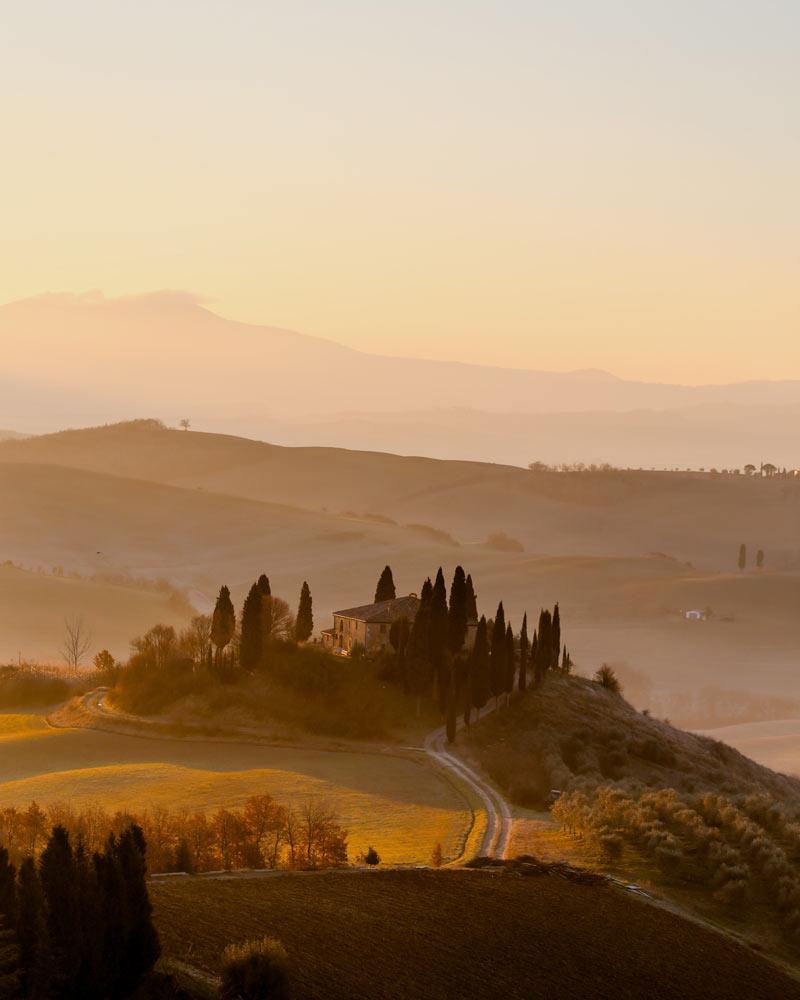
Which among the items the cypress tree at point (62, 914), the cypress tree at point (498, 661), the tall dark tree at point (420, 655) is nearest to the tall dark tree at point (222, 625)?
the tall dark tree at point (420, 655)

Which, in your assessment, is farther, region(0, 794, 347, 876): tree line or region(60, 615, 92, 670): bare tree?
region(60, 615, 92, 670): bare tree

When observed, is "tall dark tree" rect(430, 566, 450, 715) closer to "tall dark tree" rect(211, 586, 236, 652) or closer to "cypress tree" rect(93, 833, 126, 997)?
"tall dark tree" rect(211, 586, 236, 652)

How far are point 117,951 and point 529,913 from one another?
49.3 feet

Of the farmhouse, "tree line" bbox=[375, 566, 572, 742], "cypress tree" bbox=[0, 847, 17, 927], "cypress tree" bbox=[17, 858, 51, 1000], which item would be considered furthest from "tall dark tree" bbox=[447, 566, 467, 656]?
"cypress tree" bbox=[17, 858, 51, 1000]

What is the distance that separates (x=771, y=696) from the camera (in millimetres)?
124312

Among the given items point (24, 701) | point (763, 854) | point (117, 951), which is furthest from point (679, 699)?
point (117, 951)

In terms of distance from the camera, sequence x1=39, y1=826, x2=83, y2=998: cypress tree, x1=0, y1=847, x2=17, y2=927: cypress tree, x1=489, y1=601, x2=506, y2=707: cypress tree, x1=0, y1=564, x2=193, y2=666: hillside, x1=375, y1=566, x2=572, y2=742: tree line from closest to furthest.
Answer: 1. x1=39, y1=826, x2=83, y2=998: cypress tree
2. x1=0, y1=847, x2=17, y2=927: cypress tree
3. x1=375, y1=566, x2=572, y2=742: tree line
4. x1=489, y1=601, x2=506, y2=707: cypress tree
5. x1=0, y1=564, x2=193, y2=666: hillside

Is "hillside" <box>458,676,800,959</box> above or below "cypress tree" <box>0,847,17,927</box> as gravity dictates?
below

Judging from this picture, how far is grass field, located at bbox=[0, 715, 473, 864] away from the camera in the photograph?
52781 millimetres

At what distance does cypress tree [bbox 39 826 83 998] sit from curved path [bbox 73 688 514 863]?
22085 mm

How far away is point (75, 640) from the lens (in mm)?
119938

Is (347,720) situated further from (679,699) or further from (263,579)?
(679,699)

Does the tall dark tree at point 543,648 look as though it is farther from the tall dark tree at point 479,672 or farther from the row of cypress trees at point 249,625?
the row of cypress trees at point 249,625

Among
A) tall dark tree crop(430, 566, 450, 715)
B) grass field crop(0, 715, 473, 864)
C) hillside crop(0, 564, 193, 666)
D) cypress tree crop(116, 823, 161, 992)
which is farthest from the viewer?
hillside crop(0, 564, 193, 666)
